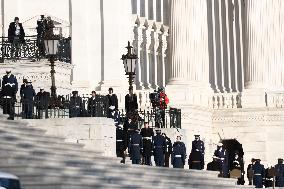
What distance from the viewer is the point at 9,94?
166ft

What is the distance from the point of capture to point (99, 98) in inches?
2035

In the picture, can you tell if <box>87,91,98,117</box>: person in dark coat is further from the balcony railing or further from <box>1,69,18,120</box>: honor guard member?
the balcony railing

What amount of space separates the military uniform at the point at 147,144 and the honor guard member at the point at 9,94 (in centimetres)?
583

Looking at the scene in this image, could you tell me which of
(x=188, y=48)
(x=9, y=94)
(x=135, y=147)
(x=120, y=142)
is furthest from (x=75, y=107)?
(x=188, y=48)

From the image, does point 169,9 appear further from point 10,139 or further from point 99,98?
point 10,139

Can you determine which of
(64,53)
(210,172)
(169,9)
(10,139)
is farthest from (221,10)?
(10,139)

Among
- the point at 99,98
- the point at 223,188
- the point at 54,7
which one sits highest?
the point at 54,7

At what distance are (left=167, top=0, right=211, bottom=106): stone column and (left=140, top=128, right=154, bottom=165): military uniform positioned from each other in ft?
67.2

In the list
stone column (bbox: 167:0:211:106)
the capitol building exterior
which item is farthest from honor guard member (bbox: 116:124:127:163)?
stone column (bbox: 167:0:211:106)

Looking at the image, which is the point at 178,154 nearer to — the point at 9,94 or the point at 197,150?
the point at 197,150

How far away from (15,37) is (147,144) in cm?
1203

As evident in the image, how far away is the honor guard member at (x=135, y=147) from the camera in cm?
5050

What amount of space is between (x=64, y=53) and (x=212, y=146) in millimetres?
12771

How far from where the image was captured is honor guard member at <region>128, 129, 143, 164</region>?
50.5 metres
